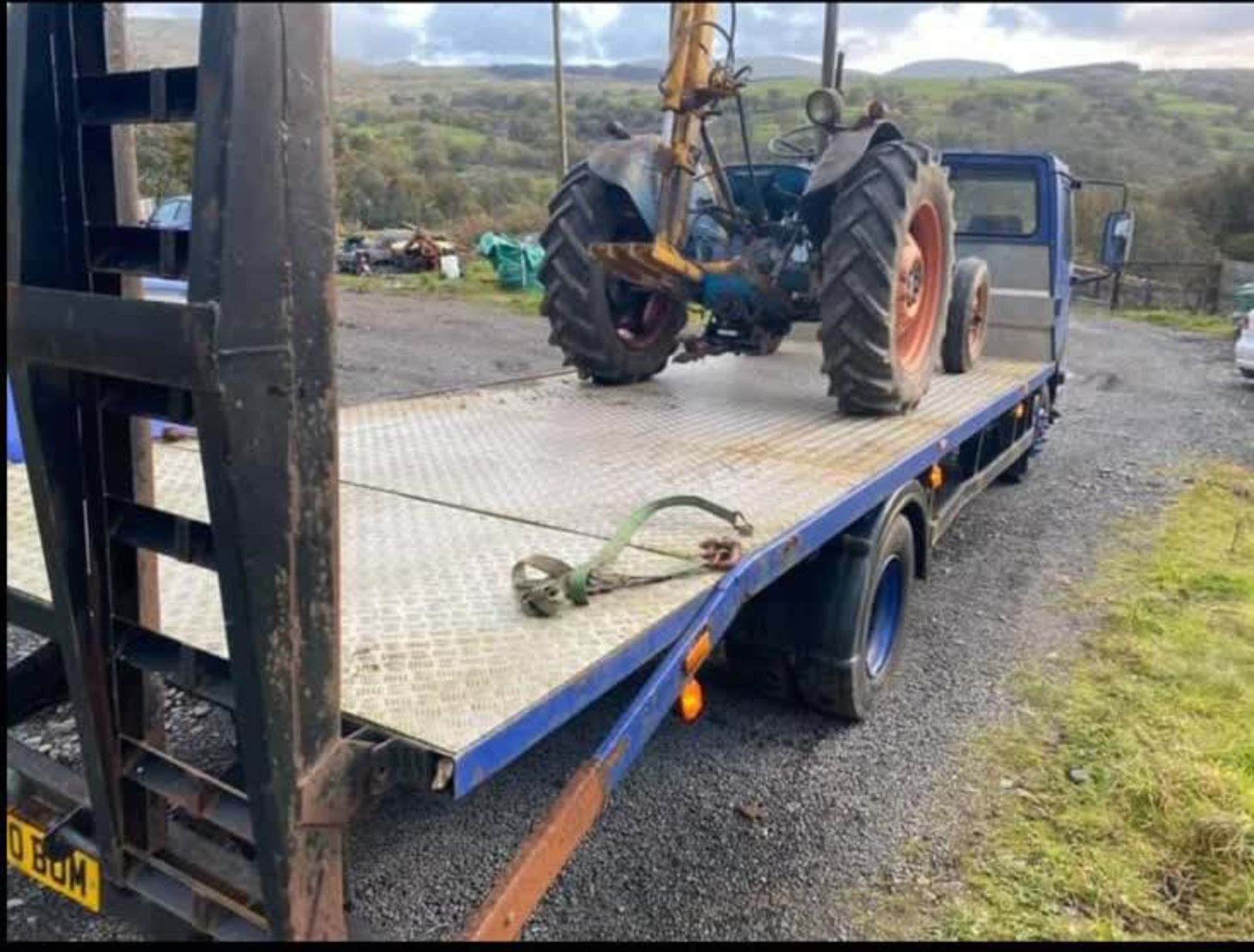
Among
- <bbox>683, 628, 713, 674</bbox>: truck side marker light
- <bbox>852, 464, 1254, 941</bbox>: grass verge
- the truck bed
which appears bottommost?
<bbox>852, 464, 1254, 941</bbox>: grass verge

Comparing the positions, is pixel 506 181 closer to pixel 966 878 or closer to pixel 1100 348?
pixel 1100 348

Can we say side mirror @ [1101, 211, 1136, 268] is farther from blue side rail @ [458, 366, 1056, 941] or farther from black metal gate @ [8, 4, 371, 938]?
black metal gate @ [8, 4, 371, 938]

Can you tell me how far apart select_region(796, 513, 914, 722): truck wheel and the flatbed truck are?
35 cm

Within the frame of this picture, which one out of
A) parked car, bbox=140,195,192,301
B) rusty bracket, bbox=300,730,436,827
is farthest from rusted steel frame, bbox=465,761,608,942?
parked car, bbox=140,195,192,301

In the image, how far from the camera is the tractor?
4.63 meters

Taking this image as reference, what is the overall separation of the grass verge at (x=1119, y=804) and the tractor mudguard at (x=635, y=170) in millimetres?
2833

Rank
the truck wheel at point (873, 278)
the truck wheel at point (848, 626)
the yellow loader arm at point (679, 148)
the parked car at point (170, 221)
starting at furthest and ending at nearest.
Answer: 1. the parked car at point (170, 221)
2. the yellow loader arm at point (679, 148)
3. the truck wheel at point (873, 278)
4. the truck wheel at point (848, 626)

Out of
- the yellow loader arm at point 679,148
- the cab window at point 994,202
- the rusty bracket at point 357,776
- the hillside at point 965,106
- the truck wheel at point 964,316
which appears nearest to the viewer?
the rusty bracket at point 357,776

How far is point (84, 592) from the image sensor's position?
77.9 inches

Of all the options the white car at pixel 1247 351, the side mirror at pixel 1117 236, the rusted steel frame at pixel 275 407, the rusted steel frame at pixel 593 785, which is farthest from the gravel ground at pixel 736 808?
the white car at pixel 1247 351

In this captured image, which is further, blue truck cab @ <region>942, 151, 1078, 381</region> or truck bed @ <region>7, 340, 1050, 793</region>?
blue truck cab @ <region>942, 151, 1078, 381</region>

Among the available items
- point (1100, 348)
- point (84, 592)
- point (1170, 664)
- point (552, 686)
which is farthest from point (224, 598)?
point (1100, 348)

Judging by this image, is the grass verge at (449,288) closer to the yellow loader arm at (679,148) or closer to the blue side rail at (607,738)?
the yellow loader arm at (679,148)

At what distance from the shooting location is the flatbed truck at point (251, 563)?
1.56 m
